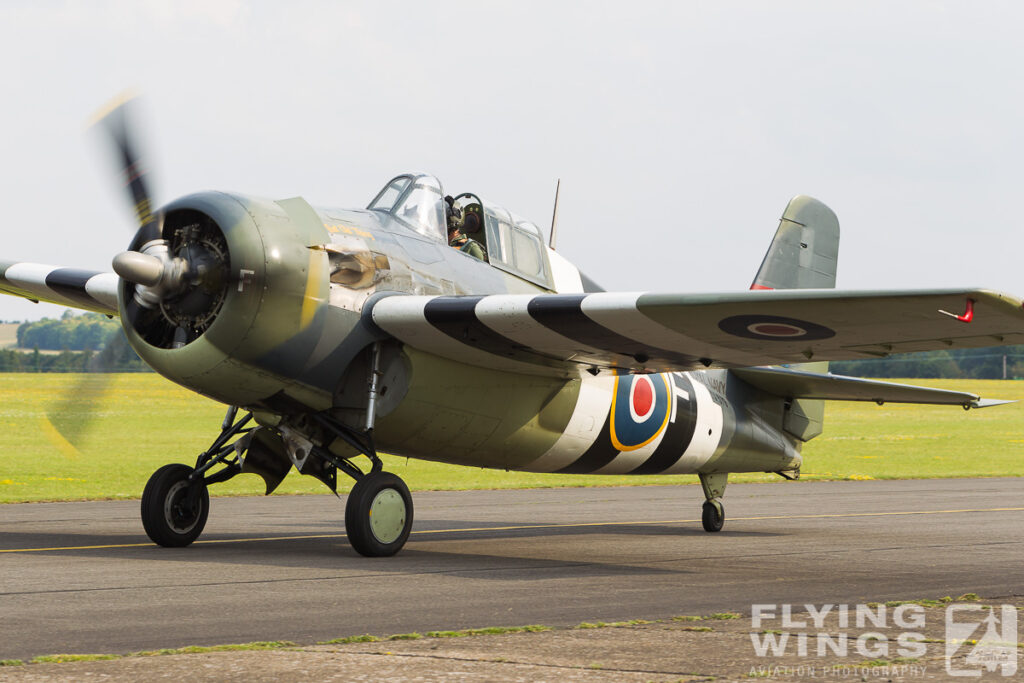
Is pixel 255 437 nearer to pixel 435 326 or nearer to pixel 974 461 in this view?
pixel 435 326

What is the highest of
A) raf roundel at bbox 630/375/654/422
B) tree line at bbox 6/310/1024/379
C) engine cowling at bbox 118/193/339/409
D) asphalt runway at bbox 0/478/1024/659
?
engine cowling at bbox 118/193/339/409

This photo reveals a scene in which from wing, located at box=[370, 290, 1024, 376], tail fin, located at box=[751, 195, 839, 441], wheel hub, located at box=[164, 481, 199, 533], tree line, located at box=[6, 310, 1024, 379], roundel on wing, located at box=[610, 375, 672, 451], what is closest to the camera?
wing, located at box=[370, 290, 1024, 376]

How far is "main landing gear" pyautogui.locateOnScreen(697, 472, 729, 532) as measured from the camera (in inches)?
595

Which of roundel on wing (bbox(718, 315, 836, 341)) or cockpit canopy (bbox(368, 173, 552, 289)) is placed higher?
cockpit canopy (bbox(368, 173, 552, 289))

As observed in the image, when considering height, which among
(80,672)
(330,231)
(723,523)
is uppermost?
(330,231)

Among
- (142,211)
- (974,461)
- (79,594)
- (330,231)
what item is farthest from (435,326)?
(974,461)

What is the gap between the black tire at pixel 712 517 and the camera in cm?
1512

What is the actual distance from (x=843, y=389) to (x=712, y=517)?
2395mm

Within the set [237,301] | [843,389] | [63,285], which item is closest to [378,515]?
[237,301]

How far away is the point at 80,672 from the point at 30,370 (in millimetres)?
69177

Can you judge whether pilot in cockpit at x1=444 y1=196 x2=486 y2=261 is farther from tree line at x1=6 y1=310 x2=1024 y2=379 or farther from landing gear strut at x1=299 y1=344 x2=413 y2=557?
tree line at x1=6 y1=310 x2=1024 y2=379

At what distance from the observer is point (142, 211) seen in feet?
36.8

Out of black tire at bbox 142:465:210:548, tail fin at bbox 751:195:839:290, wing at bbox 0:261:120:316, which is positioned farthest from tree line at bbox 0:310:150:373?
black tire at bbox 142:465:210:548

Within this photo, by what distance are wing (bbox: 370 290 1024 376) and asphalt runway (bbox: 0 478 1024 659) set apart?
2.00 m
